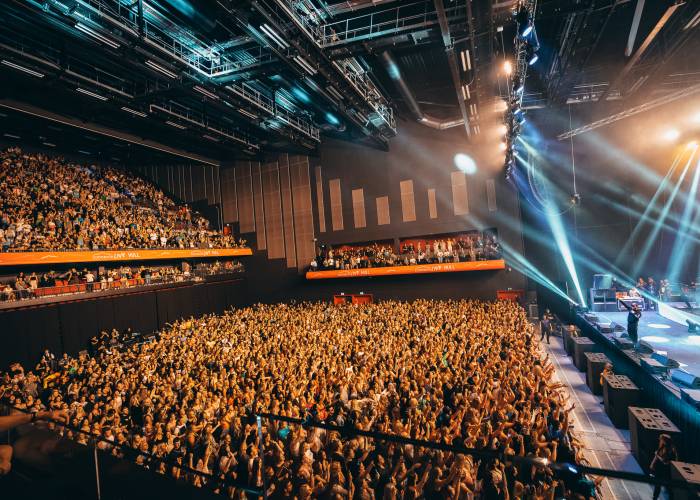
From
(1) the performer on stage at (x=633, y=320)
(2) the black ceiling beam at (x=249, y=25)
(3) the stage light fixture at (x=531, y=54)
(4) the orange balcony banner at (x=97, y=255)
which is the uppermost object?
(2) the black ceiling beam at (x=249, y=25)

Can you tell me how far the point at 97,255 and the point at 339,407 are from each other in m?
15.1

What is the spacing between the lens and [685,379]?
6.26 meters

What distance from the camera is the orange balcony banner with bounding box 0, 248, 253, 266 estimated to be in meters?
12.6

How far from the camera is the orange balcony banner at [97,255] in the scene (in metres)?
12.6

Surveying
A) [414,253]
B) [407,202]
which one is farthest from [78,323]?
[407,202]

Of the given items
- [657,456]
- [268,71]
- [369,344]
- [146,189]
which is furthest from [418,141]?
[146,189]

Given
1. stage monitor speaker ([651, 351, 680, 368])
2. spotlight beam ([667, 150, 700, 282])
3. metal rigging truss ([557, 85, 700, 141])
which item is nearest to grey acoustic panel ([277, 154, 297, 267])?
metal rigging truss ([557, 85, 700, 141])

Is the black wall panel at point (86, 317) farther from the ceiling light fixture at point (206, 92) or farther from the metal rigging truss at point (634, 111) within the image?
the metal rigging truss at point (634, 111)

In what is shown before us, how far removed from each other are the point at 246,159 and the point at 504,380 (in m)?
24.0

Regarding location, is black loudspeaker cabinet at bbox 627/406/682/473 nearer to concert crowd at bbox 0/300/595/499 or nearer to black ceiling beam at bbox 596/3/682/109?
concert crowd at bbox 0/300/595/499

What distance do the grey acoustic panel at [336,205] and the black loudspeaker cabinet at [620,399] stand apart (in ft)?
58.2

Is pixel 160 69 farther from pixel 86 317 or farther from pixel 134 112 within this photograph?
pixel 86 317

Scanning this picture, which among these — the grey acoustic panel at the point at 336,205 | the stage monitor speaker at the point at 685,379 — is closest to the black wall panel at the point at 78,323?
the grey acoustic panel at the point at 336,205

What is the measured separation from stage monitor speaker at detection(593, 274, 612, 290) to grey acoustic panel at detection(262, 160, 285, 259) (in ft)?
62.1
